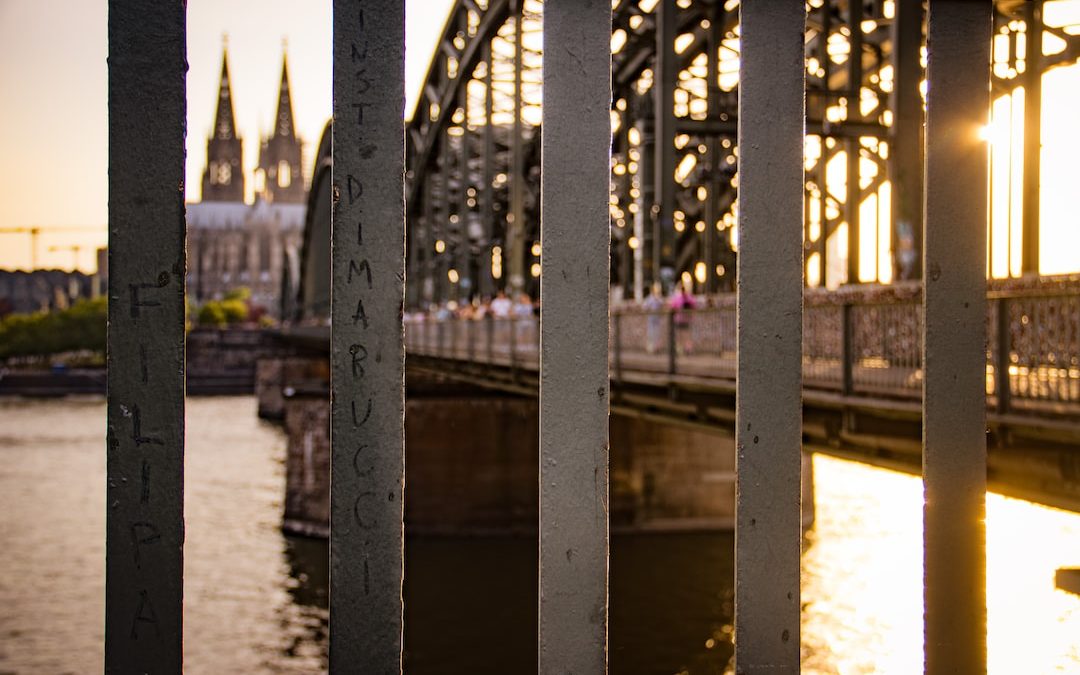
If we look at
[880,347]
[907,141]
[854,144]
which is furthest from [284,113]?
[880,347]

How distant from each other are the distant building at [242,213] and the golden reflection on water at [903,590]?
5370 inches

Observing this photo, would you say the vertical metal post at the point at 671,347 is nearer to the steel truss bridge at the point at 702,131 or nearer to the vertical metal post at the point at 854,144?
the steel truss bridge at the point at 702,131

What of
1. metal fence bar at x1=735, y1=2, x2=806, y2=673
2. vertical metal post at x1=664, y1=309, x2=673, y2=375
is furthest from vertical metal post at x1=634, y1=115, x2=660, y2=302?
metal fence bar at x1=735, y1=2, x2=806, y2=673

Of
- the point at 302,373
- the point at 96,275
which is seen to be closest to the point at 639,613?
the point at 302,373

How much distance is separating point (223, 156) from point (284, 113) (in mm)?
11505

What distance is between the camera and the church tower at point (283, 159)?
19325 centimetres

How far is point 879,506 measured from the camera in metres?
35.2

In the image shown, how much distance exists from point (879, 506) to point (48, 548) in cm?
2174

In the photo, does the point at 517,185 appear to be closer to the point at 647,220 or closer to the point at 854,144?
the point at 647,220

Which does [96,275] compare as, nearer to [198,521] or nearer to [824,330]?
[198,521]

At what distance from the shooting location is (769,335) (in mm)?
2891

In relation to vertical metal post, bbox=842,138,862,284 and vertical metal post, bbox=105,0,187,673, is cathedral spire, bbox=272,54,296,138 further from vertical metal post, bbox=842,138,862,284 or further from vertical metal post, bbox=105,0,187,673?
vertical metal post, bbox=105,0,187,673

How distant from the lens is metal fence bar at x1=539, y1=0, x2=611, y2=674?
2754 mm

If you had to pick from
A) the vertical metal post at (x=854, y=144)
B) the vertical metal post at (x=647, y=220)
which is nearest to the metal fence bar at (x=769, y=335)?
the vertical metal post at (x=854, y=144)
